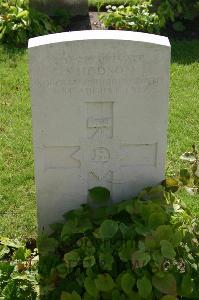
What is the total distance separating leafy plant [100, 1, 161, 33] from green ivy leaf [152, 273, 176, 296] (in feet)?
14.3

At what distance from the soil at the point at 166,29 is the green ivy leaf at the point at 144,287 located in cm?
470

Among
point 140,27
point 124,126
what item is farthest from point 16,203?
point 140,27

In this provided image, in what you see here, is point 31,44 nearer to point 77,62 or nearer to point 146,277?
point 77,62

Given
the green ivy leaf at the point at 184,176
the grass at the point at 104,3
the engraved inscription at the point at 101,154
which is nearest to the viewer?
the engraved inscription at the point at 101,154

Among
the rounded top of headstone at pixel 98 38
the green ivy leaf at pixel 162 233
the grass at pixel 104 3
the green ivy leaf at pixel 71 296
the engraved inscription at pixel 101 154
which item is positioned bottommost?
the green ivy leaf at pixel 71 296

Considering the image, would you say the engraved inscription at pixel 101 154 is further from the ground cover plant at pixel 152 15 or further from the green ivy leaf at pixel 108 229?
the ground cover plant at pixel 152 15

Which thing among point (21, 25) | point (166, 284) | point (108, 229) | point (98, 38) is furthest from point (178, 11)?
point (166, 284)

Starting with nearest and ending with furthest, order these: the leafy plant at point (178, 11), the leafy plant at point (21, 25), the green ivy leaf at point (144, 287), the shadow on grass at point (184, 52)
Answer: the green ivy leaf at point (144, 287)
the shadow on grass at point (184, 52)
the leafy plant at point (21, 25)
the leafy plant at point (178, 11)

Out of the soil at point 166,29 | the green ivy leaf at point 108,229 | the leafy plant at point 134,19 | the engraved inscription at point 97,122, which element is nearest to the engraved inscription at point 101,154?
the engraved inscription at point 97,122

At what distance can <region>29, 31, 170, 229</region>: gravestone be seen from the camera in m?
3.31

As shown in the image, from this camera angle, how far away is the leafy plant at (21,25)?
6.97 meters

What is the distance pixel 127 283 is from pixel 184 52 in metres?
4.23

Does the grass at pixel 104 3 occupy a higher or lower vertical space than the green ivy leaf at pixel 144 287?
higher

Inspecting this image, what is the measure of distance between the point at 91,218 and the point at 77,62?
3.12 feet
